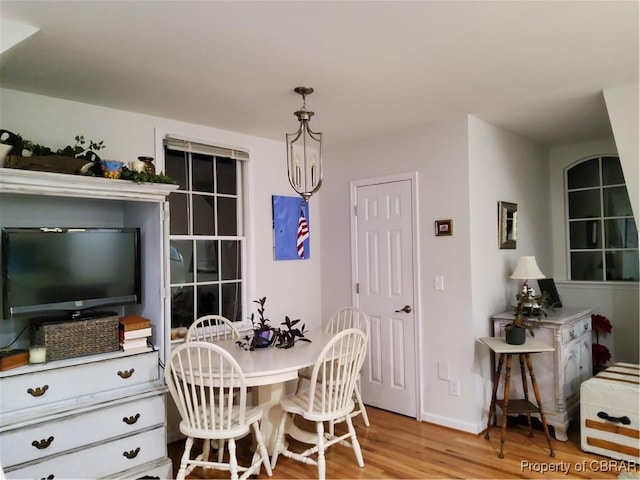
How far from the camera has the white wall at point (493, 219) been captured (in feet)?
11.6

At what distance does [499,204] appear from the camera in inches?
152

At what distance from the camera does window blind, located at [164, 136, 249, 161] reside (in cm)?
352

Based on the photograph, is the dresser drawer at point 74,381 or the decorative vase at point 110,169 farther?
the decorative vase at point 110,169

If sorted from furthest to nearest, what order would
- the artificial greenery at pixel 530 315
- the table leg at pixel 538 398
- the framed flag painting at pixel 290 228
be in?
the framed flag painting at pixel 290 228 → the artificial greenery at pixel 530 315 → the table leg at pixel 538 398

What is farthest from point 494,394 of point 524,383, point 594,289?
point 594,289

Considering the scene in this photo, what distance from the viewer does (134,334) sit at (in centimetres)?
272

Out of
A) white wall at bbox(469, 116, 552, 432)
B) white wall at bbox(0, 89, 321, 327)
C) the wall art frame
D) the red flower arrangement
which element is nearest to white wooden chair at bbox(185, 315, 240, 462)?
white wall at bbox(0, 89, 321, 327)

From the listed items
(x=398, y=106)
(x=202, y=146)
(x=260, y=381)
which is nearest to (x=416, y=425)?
(x=260, y=381)

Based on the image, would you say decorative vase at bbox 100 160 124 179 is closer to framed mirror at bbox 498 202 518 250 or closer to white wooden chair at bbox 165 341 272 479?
white wooden chair at bbox 165 341 272 479

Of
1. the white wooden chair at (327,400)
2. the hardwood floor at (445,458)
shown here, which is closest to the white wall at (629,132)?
the hardwood floor at (445,458)

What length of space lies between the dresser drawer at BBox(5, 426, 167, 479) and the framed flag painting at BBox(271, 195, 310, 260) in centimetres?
198

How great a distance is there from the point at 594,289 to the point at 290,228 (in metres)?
3.20

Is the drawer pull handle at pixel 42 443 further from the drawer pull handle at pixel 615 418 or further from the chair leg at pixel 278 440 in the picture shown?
the drawer pull handle at pixel 615 418

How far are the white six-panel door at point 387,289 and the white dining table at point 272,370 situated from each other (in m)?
0.88
